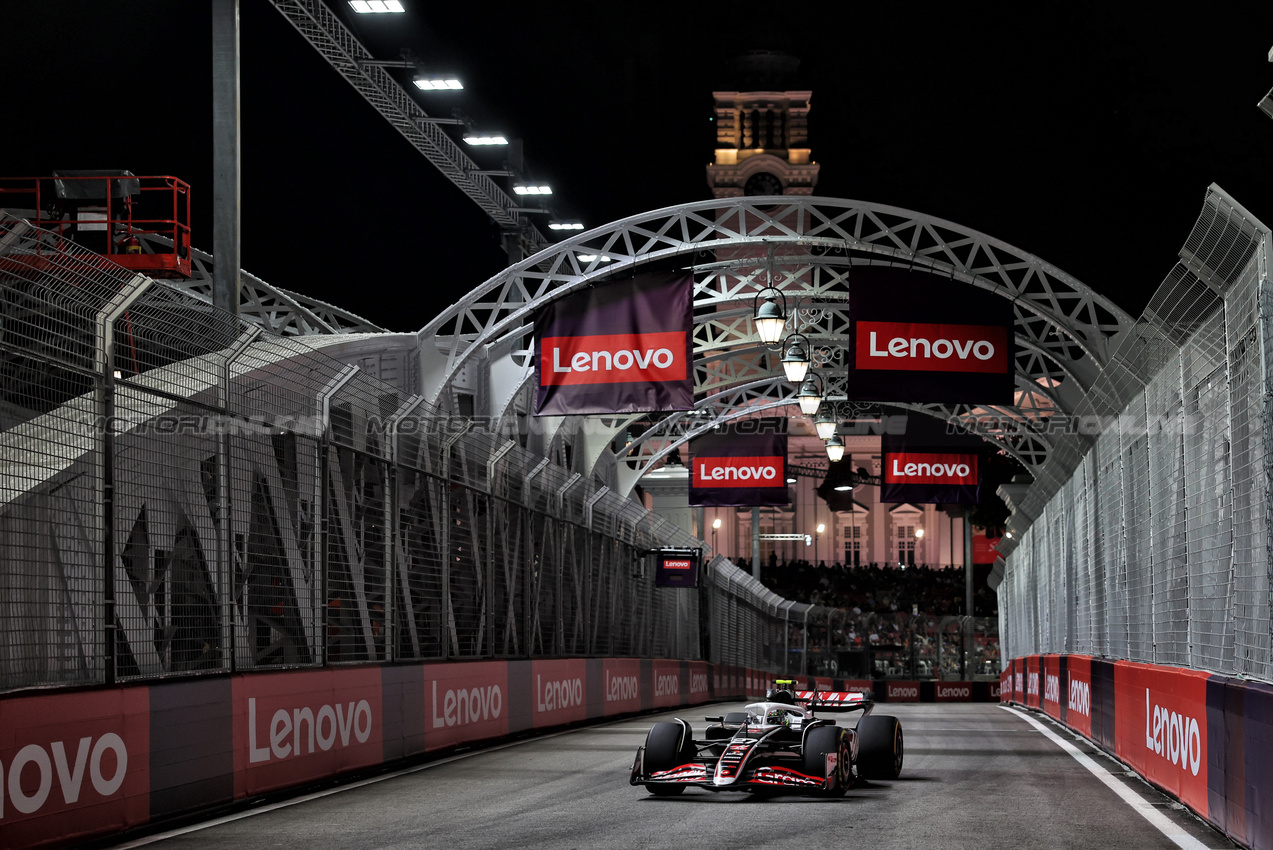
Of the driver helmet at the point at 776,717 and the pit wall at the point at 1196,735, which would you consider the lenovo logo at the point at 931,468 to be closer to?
the pit wall at the point at 1196,735

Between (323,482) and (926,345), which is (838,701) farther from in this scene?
(323,482)

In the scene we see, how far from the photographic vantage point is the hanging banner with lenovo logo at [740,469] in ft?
110

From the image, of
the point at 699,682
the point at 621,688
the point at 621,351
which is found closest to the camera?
the point at 621,351

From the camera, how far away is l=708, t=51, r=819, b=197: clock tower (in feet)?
316

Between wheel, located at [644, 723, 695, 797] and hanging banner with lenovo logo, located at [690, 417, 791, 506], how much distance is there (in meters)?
23.4

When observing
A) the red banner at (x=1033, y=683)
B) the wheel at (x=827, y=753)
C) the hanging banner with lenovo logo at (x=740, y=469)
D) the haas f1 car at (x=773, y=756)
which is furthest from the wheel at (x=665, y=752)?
the hanging banner with lenovo logo at (x=740, y=469)

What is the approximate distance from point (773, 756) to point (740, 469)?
23882 mm

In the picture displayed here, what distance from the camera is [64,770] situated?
7.51m

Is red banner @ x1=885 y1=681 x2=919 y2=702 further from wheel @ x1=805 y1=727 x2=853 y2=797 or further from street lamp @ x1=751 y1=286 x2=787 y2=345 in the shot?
wheel @ x1=805 y1=727 x2=853 y2=797

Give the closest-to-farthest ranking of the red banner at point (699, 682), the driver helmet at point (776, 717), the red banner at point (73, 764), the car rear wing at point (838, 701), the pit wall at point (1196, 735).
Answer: the pit wall at point (1196, 735) < the red banner at point (73, 764) < the driver helmet at point (776, 717) < the car rear wing at point (838, 701) < the red banner at point (699, 682)

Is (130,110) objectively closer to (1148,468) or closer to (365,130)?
(365,130)

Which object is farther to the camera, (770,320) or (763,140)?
(763,140)

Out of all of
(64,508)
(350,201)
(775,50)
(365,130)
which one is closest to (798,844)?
(64,508)

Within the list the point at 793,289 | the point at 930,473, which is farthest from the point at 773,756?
the point at 930,473
